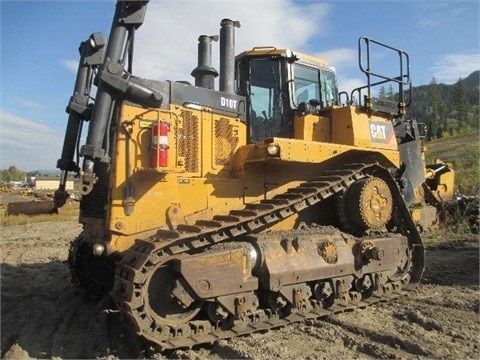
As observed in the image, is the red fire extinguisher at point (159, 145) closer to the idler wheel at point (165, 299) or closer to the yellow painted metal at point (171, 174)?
the yellow painted metal at point (171, 174)

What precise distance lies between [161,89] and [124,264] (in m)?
2.37

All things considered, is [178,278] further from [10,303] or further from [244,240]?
[10,303]

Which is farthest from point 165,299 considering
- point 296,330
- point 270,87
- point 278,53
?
point 278,53

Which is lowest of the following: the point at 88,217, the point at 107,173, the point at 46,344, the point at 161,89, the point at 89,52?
the point at 46,344

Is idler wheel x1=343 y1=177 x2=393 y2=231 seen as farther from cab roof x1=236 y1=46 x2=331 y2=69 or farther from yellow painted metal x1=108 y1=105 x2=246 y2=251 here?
cab roof x1=236 y1=46 x2=331 y2=69

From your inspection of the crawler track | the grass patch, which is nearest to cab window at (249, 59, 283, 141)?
the crawler track

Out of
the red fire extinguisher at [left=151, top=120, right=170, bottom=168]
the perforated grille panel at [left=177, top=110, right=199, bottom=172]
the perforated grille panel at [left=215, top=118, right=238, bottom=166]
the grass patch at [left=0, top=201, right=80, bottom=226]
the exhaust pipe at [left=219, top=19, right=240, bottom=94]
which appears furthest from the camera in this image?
the grass patch at [left=0, top=201, right=80, bottom=226]

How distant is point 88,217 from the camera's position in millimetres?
6250

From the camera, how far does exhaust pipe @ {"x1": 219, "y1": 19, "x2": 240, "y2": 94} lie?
640cm

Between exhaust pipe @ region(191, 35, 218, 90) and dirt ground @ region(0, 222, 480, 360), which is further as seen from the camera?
exhaust pipe @ region(191, 35, 218, 90)

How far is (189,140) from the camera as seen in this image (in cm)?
586

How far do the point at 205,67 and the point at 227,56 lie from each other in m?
0.40

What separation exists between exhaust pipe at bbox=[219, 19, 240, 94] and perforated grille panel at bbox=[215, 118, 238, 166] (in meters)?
0.56

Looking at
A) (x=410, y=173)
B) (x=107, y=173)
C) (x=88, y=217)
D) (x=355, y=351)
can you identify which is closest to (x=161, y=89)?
(x=107, y=173)
